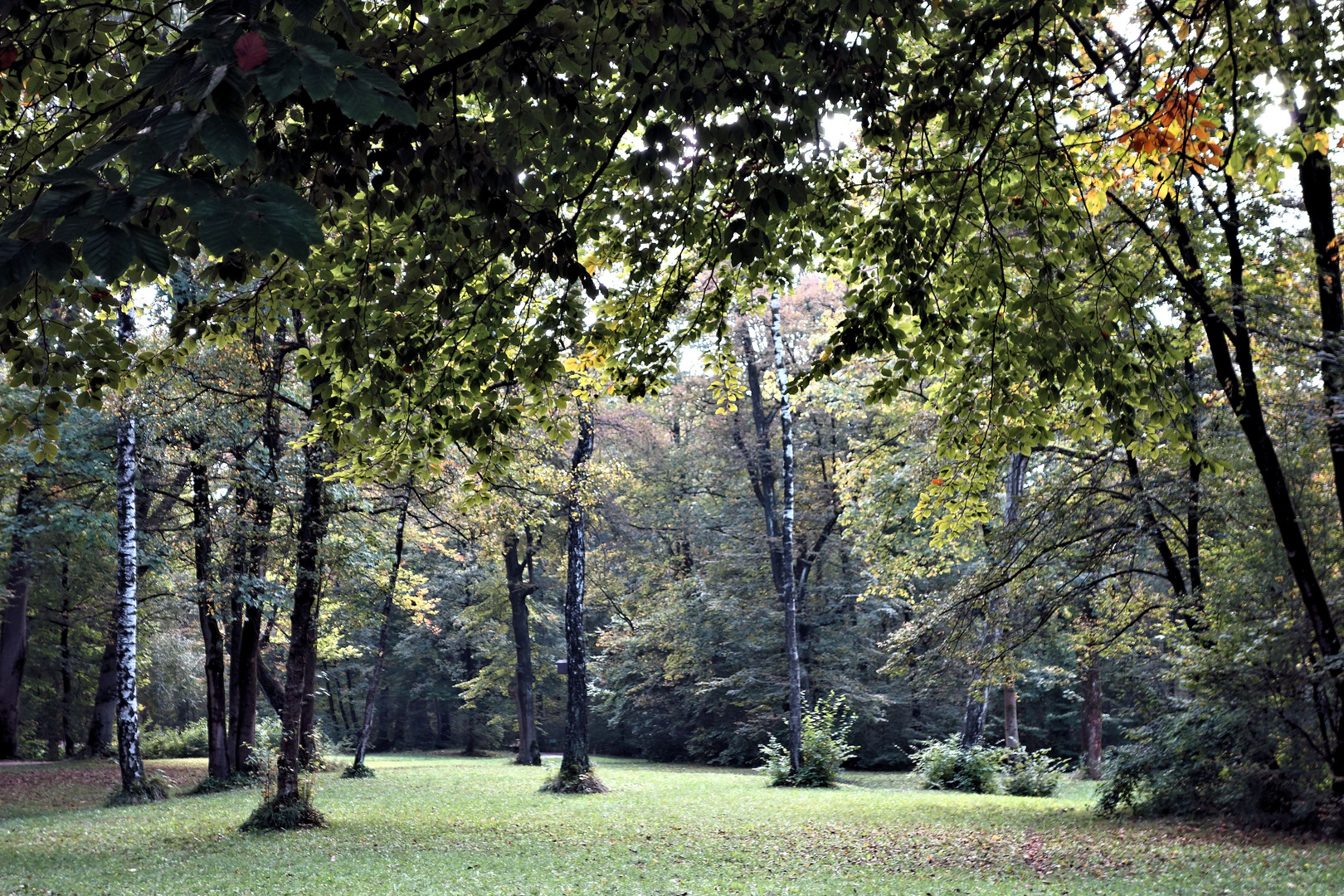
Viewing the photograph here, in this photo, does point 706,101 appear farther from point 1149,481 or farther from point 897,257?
point 1149,481

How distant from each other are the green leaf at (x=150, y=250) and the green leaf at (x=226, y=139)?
8.6 inches

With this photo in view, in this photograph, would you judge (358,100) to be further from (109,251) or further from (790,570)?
(790,570)

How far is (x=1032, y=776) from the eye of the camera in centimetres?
1591

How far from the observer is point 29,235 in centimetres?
175

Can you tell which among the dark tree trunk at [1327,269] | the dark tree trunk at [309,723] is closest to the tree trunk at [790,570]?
the dark tree trunk at [309,723]

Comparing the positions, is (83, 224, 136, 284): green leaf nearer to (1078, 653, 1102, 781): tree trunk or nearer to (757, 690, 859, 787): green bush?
(757, 690, 859, 787): green bush

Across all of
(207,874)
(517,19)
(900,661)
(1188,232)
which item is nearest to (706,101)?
(517,19)

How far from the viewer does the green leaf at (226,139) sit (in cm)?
167

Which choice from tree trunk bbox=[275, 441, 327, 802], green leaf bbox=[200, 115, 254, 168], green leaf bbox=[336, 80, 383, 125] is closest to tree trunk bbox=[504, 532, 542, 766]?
tree trunk bbox=[275, 441, 327, 802]

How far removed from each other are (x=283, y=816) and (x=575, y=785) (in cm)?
616

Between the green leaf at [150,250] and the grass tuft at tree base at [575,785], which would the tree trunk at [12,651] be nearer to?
the grass tuft at tree base at [575,785]

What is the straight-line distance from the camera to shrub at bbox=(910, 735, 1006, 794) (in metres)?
16.6

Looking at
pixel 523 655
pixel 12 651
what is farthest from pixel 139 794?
pixel 523 655

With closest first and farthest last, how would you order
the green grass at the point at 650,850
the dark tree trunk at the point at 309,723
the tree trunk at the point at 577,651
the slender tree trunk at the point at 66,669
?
the green grass at the point at 650,850 → the dark tree trunk at the point at 309,723 → the tree trunk at the point at 577,651 → the slender tree trunk at the point at 66,669
